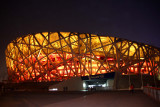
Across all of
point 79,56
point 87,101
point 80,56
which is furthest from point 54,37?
point 87,101

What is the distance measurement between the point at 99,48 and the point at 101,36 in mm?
2795

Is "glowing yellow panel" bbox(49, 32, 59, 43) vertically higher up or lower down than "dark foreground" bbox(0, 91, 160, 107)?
higher up

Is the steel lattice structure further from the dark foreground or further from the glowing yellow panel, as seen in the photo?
the dark foreground

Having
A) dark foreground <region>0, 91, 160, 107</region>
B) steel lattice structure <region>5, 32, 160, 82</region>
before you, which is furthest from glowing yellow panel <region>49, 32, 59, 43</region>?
dark foreground <region>0, 91, 160, 107</region>

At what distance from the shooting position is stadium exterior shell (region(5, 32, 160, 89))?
112ft

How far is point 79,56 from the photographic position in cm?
3366

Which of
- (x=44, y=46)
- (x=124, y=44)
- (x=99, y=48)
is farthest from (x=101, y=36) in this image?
(x=44, y=46)

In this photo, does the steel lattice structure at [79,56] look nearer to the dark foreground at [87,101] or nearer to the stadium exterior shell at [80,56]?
the stadium exterior shell at [80,56]

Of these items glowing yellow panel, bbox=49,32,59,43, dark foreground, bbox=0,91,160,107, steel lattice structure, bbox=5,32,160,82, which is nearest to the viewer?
dark foreground, bbox=0,91,160,107

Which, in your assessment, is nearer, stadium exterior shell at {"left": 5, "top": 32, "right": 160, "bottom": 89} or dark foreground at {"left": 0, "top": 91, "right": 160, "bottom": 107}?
dark foreground at {"left": 0, "top": 91, "right": 160, "bottom": 107}

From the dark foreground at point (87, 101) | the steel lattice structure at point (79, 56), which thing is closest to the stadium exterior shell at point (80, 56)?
the steel lattice structure at point (79, 56)

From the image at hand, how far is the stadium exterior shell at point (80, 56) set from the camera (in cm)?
3400

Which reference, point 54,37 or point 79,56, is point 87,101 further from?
point 54,37

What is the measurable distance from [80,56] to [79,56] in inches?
8.4
